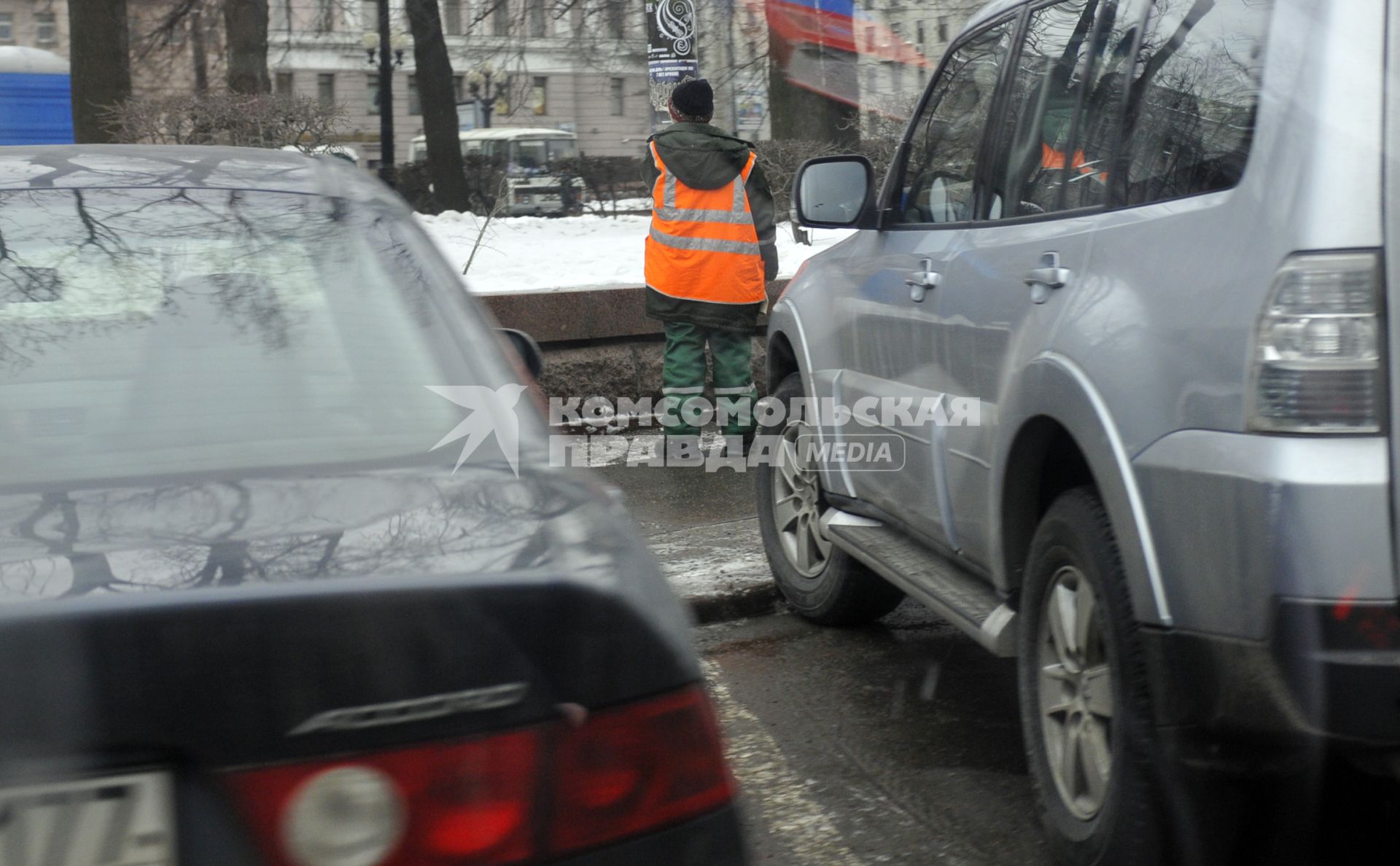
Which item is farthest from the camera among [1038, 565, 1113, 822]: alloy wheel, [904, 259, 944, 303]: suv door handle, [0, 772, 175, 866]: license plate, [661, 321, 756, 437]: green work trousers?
[661, 321, 756, 437]: green work trousers

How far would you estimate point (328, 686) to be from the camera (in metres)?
1.54

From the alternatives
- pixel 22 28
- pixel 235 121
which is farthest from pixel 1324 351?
pixel 22 28

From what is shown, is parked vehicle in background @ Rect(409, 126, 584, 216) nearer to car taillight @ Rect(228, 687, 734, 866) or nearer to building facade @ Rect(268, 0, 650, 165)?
building facade @ Rect(268, 0, 650, 165)

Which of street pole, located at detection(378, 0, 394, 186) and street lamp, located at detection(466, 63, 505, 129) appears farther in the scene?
street lamp, located at detection(466, 63, 505, 129)

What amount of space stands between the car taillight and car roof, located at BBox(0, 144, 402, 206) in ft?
4.57

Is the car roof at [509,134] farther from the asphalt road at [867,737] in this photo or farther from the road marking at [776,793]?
the road marking at [776,793]

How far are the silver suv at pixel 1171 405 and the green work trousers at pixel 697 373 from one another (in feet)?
12.8

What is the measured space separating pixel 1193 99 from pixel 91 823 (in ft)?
7.35

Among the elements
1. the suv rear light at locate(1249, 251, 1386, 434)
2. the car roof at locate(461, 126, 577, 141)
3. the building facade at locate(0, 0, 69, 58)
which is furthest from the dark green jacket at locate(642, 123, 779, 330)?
the building facade at locate(0, 0, 69, 58)

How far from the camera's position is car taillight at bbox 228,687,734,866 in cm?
154

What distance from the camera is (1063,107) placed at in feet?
11.5

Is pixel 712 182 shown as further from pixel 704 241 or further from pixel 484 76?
pixel 484 76

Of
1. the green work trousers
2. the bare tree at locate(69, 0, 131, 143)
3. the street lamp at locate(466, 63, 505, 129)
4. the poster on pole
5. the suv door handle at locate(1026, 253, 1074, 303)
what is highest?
the street lamp at locate(466, 63, 505, 129)

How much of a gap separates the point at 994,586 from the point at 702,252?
4410 millimetres
